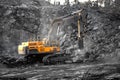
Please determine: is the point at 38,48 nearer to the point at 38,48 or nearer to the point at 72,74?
the point at 38,48

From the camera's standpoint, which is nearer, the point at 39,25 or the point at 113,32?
the point at 113,32

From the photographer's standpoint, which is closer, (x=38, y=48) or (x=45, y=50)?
(x=38, y=48)

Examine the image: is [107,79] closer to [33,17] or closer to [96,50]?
[96,50]

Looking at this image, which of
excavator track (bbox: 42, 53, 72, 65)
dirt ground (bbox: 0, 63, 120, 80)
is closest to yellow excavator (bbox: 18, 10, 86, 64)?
excavator track (bbox: 42, 53, 72, 65)

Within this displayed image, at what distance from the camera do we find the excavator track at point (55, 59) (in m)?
25.7

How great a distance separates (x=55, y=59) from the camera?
26.2 metres

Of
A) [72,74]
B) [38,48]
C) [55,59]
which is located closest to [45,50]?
[38,48]

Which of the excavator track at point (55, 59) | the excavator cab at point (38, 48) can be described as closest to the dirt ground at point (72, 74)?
the excavator cab at point (38, 48)

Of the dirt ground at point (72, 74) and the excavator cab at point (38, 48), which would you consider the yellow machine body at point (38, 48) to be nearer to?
the excavator cab at point (38, 48)

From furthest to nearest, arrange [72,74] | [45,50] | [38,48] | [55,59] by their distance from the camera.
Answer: [55,59], [45,50], [38,48], [72,74]

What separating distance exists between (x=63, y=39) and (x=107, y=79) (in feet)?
67.9

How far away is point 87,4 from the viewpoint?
42.7m

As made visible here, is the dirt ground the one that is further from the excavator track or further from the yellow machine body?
the excavator track

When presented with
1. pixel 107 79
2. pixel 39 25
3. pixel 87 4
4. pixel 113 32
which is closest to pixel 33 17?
pixel 39 25
